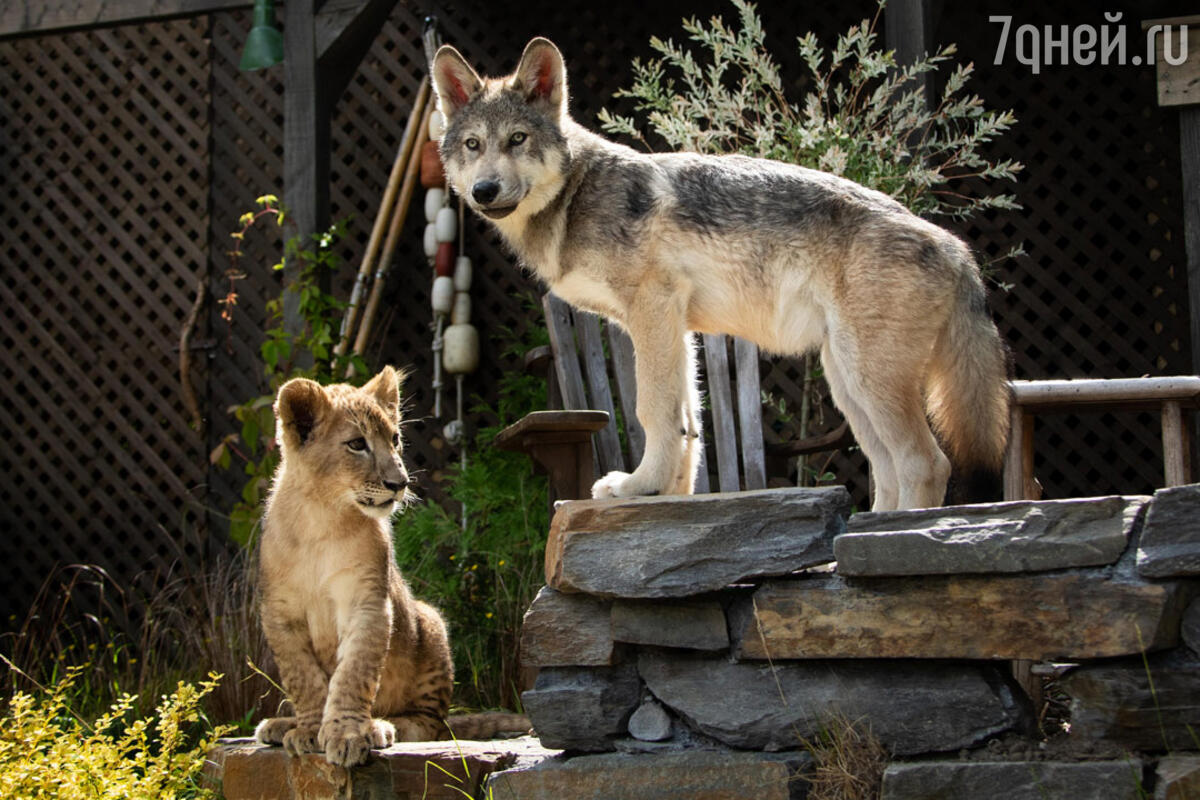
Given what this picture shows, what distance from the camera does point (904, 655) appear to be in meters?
2.90

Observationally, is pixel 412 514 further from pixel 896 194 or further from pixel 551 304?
pixel 896 194

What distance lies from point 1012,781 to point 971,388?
1.16 meters

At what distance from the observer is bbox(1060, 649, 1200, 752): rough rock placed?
8.67ft

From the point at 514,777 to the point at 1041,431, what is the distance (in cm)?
545

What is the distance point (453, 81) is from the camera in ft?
13.1

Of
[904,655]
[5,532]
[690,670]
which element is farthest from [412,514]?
[5,532]

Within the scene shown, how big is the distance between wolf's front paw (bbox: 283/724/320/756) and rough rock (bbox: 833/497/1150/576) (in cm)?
153

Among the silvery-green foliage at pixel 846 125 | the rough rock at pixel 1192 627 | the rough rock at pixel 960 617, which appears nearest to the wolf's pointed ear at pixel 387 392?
the rough rock at pixel 960 617

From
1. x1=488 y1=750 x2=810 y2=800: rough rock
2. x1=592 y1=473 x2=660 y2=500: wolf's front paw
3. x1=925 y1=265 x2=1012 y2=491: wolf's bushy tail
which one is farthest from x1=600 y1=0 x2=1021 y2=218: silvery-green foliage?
x1=488 y1=750 x2=810 y2=800: rough rock

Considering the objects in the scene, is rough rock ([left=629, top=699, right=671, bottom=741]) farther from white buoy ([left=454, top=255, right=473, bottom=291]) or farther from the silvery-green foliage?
white buoy ([left=454, top=255, right=473, bottom=291])

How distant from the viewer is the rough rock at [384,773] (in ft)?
10.8

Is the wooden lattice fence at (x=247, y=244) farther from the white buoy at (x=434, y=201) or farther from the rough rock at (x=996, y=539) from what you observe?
the rough rock at (x=996, y=539)

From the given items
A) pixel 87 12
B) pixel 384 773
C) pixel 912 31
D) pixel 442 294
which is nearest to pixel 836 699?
pixel 384 773

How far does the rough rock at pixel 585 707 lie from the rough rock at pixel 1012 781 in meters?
0.72
